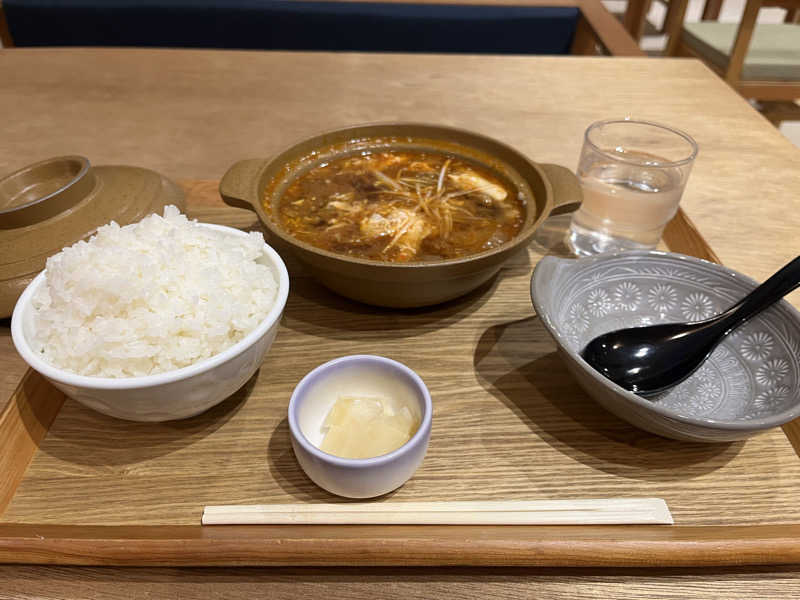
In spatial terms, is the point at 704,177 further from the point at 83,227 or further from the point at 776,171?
the point at 83,227

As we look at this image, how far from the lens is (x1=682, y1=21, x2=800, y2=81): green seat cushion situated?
408cm

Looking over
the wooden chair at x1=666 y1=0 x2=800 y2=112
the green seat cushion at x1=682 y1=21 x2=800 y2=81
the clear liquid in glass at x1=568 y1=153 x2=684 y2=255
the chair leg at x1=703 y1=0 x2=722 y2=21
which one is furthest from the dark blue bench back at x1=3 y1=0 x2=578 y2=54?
the chair leg at x1=703 y1=0 x2=722 y2=21

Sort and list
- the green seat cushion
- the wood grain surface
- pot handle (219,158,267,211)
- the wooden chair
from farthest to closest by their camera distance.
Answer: the green seat cushion
the wooden chair
pot handle (219,158,267,211)
the wood grain surface

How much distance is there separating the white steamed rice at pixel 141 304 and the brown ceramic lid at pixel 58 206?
207mm

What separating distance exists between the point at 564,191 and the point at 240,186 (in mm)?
764

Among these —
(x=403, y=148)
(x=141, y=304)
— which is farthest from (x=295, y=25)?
(x=141, y=304)

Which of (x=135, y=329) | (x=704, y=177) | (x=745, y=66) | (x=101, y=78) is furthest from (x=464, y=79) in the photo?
(x=745, y=66)

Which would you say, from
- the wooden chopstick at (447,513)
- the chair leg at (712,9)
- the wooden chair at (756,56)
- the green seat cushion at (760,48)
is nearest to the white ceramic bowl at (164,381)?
the wooden chopstick at (447,513)

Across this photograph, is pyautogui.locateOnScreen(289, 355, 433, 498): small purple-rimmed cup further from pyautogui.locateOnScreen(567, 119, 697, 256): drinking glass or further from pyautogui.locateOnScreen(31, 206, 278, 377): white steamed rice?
pyautogui.locateOnScreen(567, 119, 697, 256): drinking glass

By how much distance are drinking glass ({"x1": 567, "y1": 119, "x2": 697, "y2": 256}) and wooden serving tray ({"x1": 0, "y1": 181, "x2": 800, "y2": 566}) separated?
40cm

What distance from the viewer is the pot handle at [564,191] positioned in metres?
1.34

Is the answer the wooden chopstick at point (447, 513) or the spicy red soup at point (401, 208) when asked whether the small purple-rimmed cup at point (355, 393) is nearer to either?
the wooden chopstick at point (447, 513)

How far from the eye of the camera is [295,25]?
3.53 m

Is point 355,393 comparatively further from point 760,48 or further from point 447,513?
point 760,48
